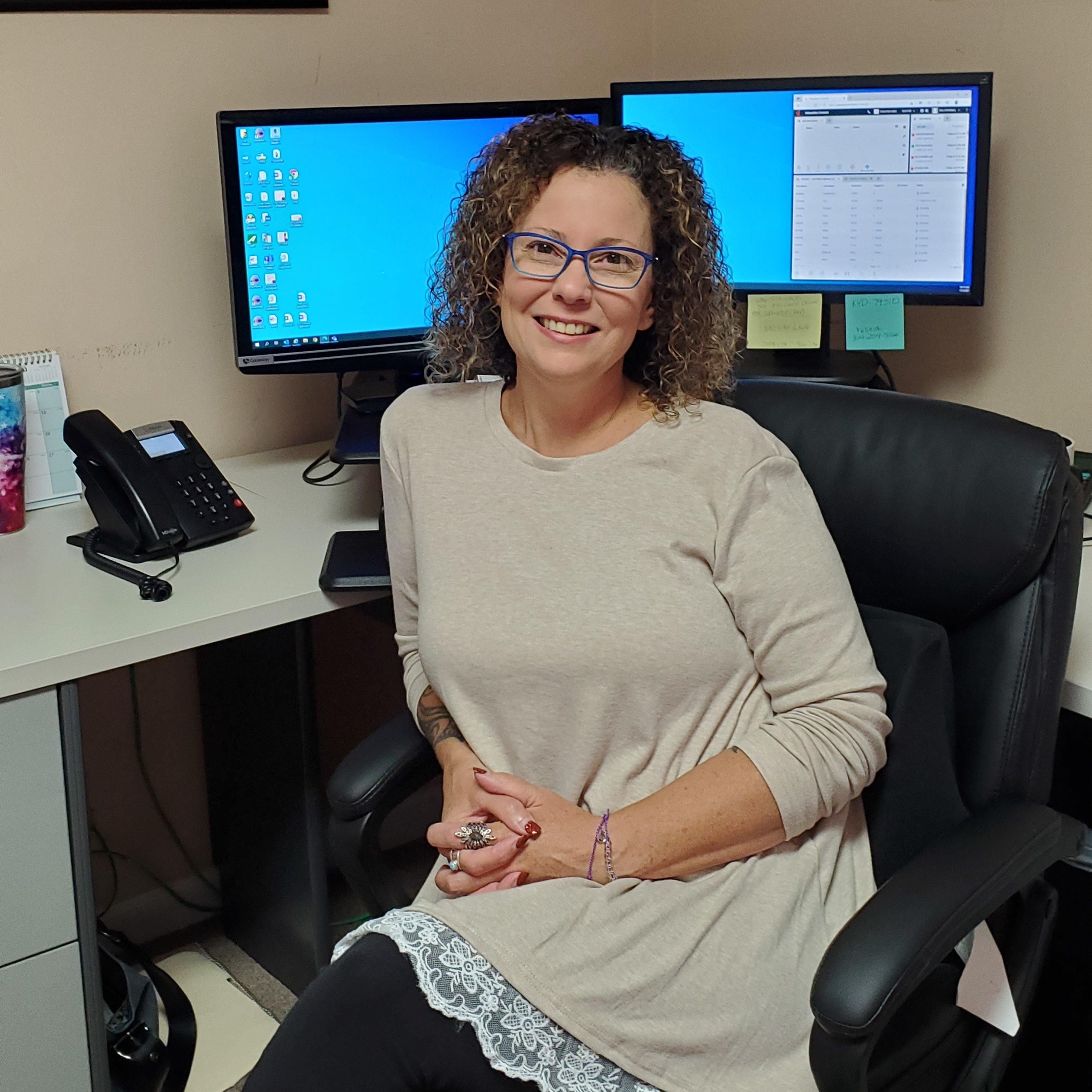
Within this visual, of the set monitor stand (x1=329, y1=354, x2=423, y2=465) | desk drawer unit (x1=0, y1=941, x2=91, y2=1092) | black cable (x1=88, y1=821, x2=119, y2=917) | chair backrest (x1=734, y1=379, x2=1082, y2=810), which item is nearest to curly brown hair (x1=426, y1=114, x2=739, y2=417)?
chair backrest (x1=734, y1=379, x2=1082, y2=810)

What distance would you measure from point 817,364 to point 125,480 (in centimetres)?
101

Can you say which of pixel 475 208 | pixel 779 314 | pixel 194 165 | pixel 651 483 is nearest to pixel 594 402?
pixel 651 483

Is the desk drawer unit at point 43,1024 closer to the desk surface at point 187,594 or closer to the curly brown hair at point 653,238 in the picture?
the desk surface at point 187,594

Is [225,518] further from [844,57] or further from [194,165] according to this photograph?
[844,57]

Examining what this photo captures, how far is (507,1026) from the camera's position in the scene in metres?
1.04

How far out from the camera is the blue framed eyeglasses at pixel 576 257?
126 centimetres

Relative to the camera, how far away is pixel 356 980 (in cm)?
107

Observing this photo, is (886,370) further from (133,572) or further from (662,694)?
(133,572)

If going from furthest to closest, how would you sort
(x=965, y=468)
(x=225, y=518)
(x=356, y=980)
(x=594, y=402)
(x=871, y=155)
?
(x=871, y=155) → (x=225, y=518) → (x=594, y=402) → (x=965, y=468) → (x=356, y=980)

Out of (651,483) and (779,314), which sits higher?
(779,314)

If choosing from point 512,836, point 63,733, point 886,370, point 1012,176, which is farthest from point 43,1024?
point 1012,176

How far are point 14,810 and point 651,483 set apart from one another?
2.40ft

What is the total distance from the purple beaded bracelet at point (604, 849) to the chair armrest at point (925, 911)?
0.76ft

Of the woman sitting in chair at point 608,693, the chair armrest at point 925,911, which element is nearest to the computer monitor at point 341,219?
the woman sitting in chair at point 608,693
